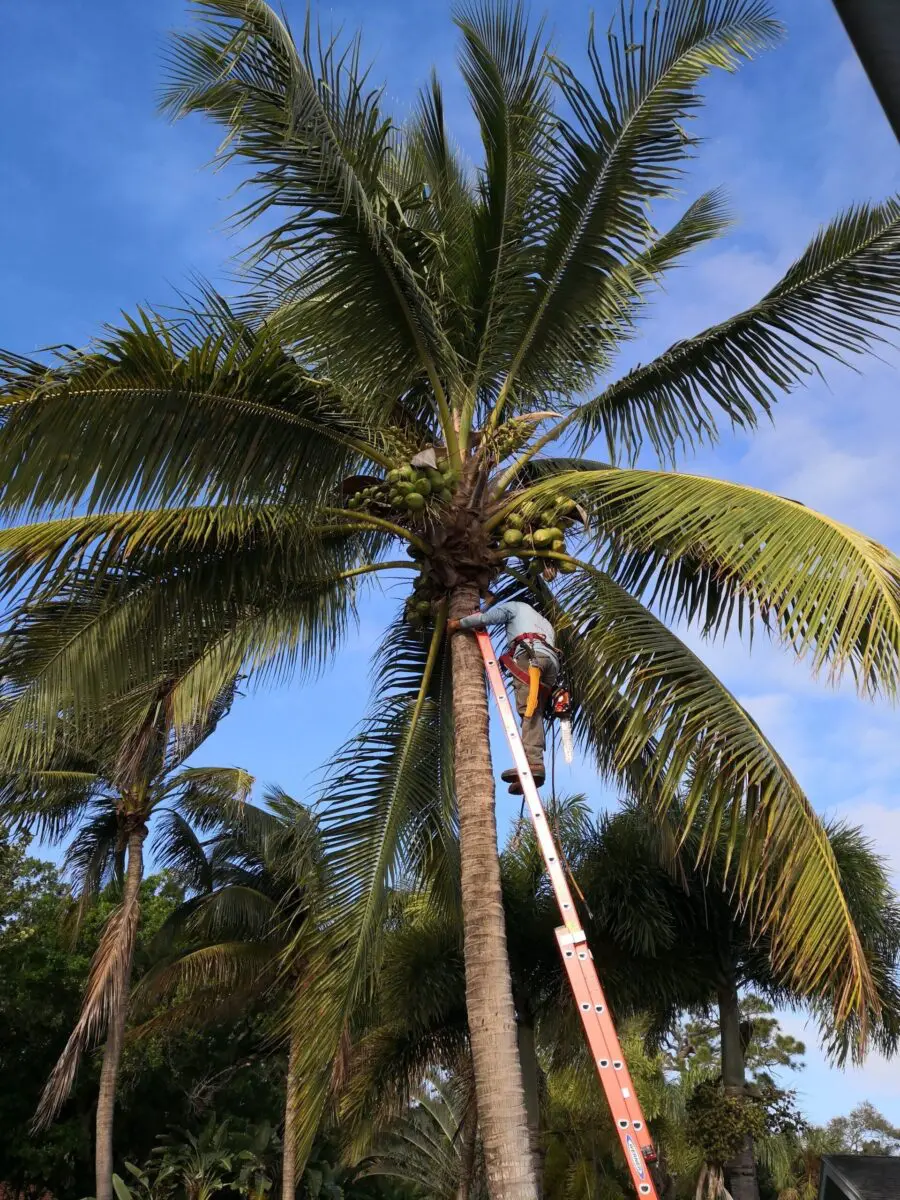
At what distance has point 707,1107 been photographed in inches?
534

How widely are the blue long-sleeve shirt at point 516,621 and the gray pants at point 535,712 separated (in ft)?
0.28

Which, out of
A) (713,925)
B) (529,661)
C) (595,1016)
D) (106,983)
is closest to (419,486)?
(529,661)

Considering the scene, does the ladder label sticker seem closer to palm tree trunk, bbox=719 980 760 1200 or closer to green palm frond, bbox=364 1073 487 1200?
palm tree trunk, bbox=719 980 760 1200

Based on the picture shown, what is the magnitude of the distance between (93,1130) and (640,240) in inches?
903

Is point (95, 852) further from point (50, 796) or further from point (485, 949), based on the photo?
point (485, 949)

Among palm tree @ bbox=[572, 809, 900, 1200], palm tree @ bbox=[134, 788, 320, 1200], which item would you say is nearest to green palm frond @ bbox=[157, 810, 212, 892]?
palm tree @ bbox=[134, 788, 320, 1200]

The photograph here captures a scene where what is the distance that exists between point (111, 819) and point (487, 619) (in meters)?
14.9

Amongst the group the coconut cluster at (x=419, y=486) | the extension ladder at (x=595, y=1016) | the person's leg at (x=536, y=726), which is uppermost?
the coconut cluster at (x=419, y=486)

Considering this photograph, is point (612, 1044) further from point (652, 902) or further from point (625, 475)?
point (652, 902)

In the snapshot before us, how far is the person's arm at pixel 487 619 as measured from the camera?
747 cm

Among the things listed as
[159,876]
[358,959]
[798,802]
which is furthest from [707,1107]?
[159,876]

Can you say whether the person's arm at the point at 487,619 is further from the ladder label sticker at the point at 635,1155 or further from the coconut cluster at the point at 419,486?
the ladder label sticker at the point at 635,1155

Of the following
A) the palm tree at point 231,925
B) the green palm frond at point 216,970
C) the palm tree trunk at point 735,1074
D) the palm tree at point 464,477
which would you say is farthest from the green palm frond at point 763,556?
the green palm frond at point 216,970

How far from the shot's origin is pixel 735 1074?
1379 cm
